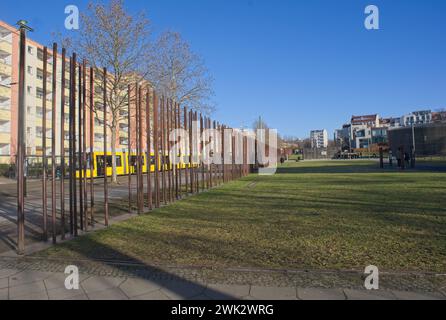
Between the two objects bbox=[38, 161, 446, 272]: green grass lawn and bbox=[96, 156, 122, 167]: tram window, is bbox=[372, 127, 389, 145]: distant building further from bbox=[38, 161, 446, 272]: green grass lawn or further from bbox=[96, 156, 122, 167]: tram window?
bbox=[38, 161, 446, 272]: green grass lawn

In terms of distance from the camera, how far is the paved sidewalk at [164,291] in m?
3.72

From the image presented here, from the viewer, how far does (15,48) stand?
46.0 m

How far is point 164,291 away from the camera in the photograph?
12.9ft

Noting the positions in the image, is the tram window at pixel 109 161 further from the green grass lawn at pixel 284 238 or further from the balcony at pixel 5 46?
the balcony at pixel 5 46

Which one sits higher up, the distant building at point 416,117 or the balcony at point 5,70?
the distant building at point 416,117

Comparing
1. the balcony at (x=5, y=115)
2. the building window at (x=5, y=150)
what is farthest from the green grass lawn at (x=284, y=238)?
the building window at (x=5, y=150)

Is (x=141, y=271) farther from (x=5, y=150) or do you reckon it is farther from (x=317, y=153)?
(x=317, y=153)

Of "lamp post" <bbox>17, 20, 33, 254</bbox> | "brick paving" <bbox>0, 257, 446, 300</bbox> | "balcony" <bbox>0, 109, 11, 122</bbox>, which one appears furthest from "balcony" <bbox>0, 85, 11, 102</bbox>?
"brick paving" <bbox>0, 257, 446, 300</bbox>

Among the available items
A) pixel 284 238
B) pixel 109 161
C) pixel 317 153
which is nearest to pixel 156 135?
pixel 284 238

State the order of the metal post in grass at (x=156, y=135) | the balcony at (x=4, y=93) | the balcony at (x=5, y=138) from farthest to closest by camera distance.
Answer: the balcony at (x=5, y=138), the balcony at (x=4, y=93), the metal post in grass at (x=156, y=135)

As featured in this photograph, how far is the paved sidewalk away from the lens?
146 inches
